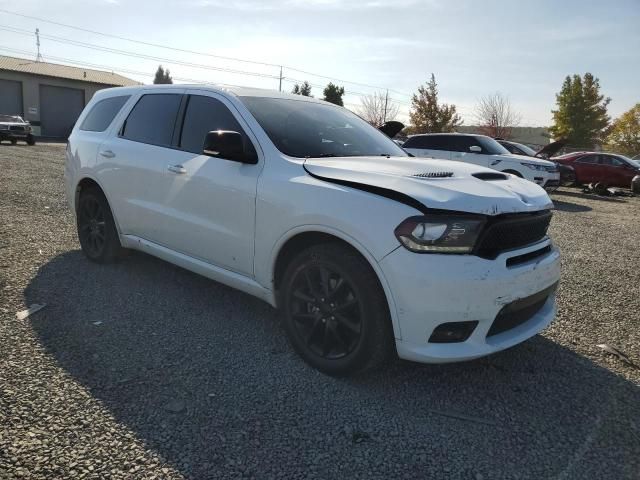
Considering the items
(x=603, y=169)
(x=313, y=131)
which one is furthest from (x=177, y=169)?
(x=603, y=169)

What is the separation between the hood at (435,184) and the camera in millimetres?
2678

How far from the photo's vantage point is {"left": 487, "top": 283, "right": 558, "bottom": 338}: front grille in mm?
2797

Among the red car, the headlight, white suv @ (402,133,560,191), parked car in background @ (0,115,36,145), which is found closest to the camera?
the headlight

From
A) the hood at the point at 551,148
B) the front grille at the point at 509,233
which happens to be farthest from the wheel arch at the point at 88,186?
the hood at the point at 551,148

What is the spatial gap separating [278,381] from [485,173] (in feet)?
6.16

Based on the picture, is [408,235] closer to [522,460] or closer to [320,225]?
[320,225]

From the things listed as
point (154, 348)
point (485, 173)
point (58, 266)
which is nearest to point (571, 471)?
point (485, 173)

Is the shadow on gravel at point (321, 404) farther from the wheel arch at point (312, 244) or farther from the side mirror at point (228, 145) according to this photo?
the side mirror at point (228, 145)

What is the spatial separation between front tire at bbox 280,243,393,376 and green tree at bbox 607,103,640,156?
64.8 metres

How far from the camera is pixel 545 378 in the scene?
3.19 m

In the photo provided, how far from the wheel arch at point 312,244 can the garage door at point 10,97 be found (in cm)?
4204

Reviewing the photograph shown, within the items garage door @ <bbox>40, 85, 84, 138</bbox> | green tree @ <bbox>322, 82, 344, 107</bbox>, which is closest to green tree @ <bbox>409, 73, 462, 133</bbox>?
green tree @ <bbox>322, 82, 344, 107</bbox>

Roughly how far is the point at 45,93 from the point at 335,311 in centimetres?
4445

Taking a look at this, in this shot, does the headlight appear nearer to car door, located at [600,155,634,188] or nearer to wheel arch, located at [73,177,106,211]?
wheel arch, located at [73,177,106,211]
